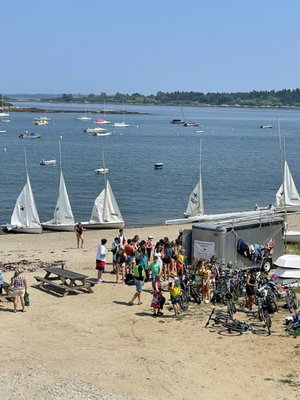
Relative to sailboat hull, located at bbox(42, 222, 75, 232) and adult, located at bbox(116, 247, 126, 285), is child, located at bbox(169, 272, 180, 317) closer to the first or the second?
adult, located at bbox(116, 247, 126, 285)

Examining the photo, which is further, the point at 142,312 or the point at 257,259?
the point at 257,259

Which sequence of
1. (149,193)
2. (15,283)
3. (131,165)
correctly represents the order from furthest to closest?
(131,165)
(149,193)
(15,283)

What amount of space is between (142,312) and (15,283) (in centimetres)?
342

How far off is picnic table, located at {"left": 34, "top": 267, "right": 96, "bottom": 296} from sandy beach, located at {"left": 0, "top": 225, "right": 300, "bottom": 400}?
353 millimetres

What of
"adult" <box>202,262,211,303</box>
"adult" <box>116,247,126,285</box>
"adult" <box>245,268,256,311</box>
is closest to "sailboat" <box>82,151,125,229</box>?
"adult" <box>116,247,126,285</box>

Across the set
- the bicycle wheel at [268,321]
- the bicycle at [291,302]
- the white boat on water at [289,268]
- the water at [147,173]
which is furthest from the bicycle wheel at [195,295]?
the water at [147,173]

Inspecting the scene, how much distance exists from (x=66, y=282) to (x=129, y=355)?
6.77 metres

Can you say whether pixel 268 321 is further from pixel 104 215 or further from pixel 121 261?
pixel 104 215

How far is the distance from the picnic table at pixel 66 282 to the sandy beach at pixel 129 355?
35cm

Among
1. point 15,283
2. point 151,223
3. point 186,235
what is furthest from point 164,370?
point 151,223

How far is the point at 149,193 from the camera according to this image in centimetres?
5897

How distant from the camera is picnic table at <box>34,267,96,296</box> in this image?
20219mm

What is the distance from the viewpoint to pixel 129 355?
15.0m

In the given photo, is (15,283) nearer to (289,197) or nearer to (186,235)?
(186,235)
